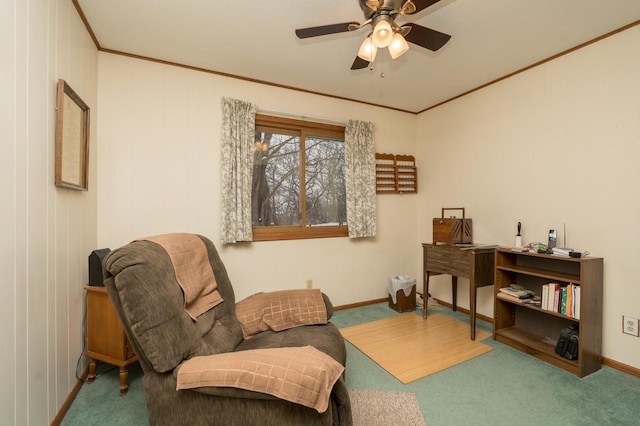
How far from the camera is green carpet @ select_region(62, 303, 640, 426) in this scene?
1.62m

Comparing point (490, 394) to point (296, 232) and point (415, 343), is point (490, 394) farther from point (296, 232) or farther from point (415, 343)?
point (296, 232)

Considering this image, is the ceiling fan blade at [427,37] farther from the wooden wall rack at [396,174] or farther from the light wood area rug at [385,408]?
the light wood area rug at [385,408]

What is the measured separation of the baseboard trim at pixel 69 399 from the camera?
5.09 feet

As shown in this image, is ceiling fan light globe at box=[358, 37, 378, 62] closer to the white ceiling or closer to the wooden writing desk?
the white ceiling

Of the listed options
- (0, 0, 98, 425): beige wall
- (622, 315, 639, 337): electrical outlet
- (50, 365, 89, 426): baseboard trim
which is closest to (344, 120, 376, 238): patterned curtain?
(622, 315, 639, 337): electrical outlet

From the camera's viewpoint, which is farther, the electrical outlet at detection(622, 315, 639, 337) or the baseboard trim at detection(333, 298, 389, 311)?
the baseboard trim at detection(333, 298, 389, 311)

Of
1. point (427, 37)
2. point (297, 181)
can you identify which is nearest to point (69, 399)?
point (297, 181)

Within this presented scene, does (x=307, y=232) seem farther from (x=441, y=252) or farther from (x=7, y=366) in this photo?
(x=7, y=366)

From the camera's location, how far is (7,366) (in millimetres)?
1135

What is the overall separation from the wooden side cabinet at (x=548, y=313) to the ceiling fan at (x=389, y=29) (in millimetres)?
1863

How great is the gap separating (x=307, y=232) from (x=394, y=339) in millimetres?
1373

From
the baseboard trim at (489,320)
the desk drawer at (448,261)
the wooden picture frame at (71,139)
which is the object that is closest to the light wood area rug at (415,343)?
the baseboard trim at (489,320)

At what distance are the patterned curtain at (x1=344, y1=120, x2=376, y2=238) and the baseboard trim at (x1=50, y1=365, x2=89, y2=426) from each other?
8.30 feet

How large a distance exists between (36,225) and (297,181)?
2184 millimetres
